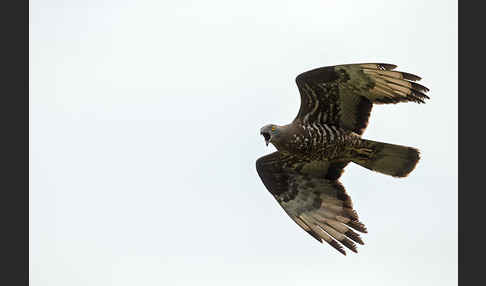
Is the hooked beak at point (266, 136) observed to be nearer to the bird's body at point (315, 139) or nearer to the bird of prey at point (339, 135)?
the bird of prey at point (339, 135)

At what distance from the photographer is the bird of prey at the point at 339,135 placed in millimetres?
16984

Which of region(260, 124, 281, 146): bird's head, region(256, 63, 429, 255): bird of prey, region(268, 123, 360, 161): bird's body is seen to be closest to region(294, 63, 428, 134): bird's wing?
region(256, 63, 429, 255): bird of prey

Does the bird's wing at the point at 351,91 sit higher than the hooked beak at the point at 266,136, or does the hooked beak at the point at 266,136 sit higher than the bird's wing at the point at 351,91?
the bird's wing at the point at 351,91

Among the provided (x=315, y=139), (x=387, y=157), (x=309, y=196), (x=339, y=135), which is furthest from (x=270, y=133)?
(x=387, y=157)

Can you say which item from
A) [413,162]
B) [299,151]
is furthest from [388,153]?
[299,151]

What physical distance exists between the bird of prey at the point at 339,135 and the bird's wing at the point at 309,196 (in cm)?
2

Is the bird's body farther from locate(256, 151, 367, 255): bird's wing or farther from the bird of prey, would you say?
locate(256, 151, 367, 255): bird's wing

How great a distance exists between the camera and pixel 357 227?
17.5 m

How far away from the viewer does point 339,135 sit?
17.4 m

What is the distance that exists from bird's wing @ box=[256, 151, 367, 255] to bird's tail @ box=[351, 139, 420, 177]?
82cm

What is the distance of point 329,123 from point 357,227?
1.84 metres

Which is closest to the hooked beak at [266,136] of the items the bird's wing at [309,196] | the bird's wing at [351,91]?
the bird's wing at [351,91]

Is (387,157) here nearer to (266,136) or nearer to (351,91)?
(351,91)

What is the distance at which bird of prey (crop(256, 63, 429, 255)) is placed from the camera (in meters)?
17.0
